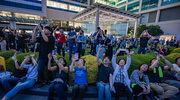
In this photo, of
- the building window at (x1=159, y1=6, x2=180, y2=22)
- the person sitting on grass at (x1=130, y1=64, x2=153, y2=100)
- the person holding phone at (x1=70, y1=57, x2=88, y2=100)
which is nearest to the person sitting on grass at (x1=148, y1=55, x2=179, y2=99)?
the person sitting on grass at (x1=130, y1=64, x2=153, y2=100)

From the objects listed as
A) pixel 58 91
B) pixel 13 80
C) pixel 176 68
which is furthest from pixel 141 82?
pixel 13 80

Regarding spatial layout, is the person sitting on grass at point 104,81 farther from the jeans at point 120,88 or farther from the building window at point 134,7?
the building window at point 134,7

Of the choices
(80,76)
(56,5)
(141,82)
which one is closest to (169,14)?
(141,82)

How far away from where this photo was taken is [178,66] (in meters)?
3.39

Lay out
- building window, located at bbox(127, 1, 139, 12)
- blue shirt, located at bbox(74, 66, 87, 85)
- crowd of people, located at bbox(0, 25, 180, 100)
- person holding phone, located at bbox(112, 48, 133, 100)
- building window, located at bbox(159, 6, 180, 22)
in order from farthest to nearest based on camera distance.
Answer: building window, located at bbox(127, 1, 139, 12) < building window, located at bbox(159, 6, 180, 22) < blue shirt, located at bbox(74, 66, 87, 85) < person holding phone, located at bbox(112, 48, 133, 100) < crowd of people, located at bbox(0, 25, 180, 100)

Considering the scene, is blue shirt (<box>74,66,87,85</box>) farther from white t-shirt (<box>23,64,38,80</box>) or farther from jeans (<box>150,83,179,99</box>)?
jeans (<box>150,83,179,99</box>)

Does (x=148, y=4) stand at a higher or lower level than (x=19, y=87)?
higher

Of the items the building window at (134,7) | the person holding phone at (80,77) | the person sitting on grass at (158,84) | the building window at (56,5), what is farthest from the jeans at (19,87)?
the building window at (134,7)

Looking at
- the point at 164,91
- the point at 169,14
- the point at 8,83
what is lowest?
the point at 164,91

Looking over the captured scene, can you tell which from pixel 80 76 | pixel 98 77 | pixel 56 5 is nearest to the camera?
pixel 80 76

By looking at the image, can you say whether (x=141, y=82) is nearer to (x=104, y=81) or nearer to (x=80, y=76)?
(x=104, y=81)

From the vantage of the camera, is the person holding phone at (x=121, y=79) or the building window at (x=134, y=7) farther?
the building window at (x=134, y=7)

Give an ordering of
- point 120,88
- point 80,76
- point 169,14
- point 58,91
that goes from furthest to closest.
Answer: point 169,14 → point 80,76 → point 120,88 → point 58,91

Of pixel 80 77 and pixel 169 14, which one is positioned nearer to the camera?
pixel 80 77
